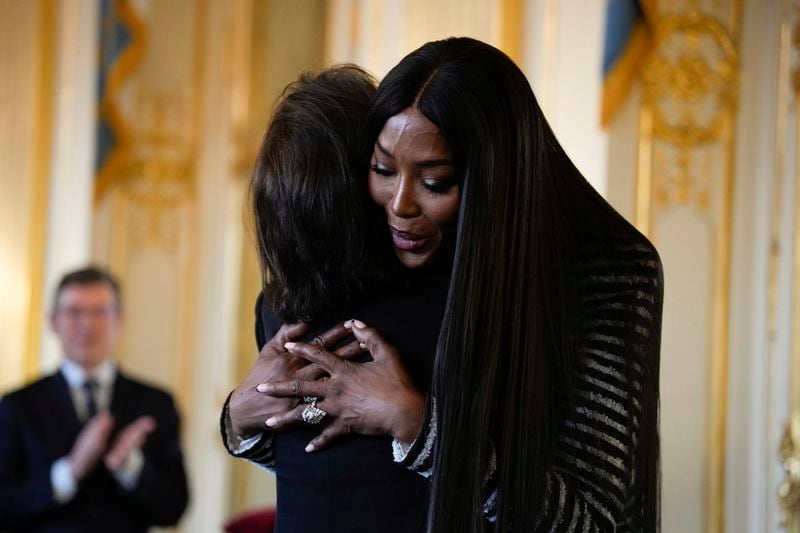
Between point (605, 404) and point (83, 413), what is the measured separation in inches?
119

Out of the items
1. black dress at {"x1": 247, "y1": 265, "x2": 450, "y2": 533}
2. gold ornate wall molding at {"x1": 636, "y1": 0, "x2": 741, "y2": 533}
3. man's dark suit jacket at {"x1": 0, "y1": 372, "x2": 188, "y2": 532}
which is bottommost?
man's dark suit jacket at {"x1": 0, "y1": 372, "x2": 188, "y2": 532}

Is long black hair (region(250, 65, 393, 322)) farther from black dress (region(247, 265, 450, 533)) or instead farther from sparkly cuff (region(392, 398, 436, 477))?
sparkly cuff (region(392, 398, 436, 477))

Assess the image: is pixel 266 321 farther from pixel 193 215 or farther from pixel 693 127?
pixel 193 215

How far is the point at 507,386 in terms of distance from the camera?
1.89 m

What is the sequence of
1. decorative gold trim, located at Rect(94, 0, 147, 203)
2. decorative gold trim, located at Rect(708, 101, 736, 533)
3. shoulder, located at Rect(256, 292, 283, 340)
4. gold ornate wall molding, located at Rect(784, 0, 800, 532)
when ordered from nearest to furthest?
shoulder, located at Rect(256, 292, 283, 340)
gold ornate wall molding, located at Rect(784, 0, 800, 532)
decorative gold trim, located at Rect(708, 101, 736, 533)
decorative gold trim, located at Rect(94, 0, 147, 203)

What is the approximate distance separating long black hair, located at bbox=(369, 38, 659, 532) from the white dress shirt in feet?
8.58

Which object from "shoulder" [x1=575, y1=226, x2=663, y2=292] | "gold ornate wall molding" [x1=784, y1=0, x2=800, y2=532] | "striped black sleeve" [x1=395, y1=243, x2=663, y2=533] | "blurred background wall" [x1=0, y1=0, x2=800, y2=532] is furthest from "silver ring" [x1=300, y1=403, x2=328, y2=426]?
"blurred background wall" [x1=0, y1=0, x2=800, y2=532]

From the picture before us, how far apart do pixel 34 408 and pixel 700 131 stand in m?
2.57

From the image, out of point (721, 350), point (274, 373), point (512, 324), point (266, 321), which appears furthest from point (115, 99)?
point (512, 324)

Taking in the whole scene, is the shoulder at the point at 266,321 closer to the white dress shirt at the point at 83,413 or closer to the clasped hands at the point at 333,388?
the clasped hands at the point at 333,388

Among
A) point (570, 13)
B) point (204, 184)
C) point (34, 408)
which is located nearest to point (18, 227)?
point (204, 184)

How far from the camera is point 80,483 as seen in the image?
4.25 meters

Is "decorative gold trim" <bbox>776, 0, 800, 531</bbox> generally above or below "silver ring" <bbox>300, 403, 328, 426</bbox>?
above

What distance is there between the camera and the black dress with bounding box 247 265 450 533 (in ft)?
6.52
